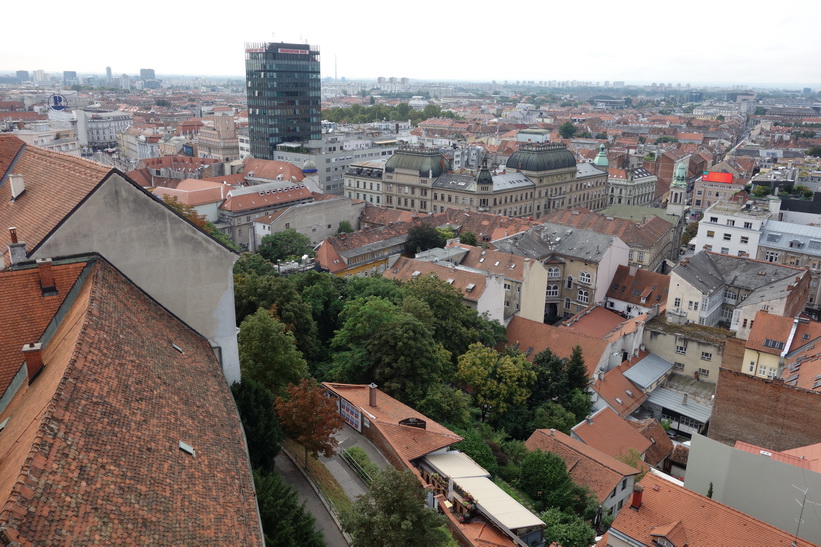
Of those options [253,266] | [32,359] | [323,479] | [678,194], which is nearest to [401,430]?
[323,479]

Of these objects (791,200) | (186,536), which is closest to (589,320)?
(791,200)

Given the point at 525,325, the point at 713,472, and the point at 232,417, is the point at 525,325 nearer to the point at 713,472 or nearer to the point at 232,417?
the point at 713,472

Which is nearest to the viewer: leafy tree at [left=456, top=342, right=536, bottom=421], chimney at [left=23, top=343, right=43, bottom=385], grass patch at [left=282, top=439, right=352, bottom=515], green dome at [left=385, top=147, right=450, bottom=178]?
chimney at [left=23, top=343, right=43, bottom=385]

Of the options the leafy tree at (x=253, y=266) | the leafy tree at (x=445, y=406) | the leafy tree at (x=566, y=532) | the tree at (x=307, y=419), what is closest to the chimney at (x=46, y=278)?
the tree at (x=307, y=419)

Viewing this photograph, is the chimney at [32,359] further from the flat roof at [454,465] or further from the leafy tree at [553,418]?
the leafy tree at [553,418]

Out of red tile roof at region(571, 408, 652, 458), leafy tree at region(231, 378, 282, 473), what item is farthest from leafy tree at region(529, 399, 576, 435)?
leafy tree at region(231, 378, 282, 473)

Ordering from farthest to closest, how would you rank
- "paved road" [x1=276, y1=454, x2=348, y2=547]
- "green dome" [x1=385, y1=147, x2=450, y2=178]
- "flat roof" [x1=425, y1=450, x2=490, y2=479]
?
"green dome" [x1=385, y1=147, x2=450, y2=178]
"flat roof" [x1=425, y1=450, x2=490, y2=479]
"paved road" [x1=276, y1=454, x2=348, y2=547]

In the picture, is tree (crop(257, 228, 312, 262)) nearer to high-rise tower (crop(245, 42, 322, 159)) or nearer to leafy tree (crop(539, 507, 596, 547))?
leafy tree (crop(539, 507, 596, 547))
